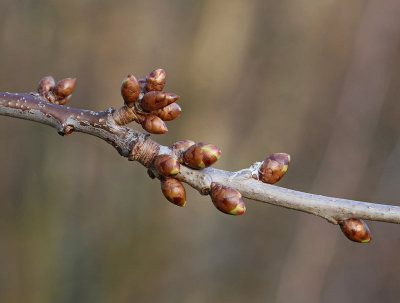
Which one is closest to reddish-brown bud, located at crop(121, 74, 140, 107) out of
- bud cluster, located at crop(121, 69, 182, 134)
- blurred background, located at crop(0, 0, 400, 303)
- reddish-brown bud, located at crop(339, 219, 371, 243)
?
bud cluster, located at crop(121, 69, 182, 134)

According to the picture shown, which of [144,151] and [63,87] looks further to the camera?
[63,87]

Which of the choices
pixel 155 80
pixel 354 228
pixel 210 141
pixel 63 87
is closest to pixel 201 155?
pixel 155 80

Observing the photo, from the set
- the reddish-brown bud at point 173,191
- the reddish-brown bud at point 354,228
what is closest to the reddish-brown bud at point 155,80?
the reddish-brown bud at point 173,191

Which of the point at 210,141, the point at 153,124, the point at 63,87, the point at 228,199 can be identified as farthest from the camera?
the point at 210,141

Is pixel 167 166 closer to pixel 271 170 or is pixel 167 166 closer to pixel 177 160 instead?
pixel 177 160

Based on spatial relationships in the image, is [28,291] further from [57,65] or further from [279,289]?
[279,289]

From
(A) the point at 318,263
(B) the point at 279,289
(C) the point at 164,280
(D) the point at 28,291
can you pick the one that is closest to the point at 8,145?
(D) the point at 28,291
